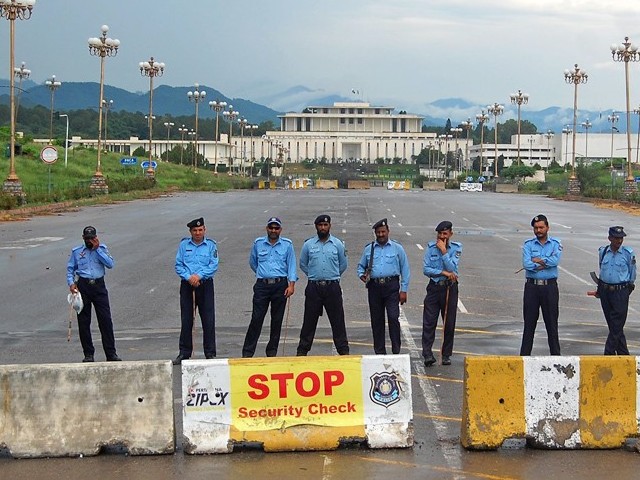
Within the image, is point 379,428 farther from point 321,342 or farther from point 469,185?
point 469,185

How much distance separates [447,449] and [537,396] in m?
0.94

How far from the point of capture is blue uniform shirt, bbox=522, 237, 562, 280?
505 inches

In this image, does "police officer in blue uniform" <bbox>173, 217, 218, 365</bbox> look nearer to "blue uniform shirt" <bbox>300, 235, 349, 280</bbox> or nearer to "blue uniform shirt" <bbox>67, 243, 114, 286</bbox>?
"blue uniform shirt" <bbox>67, 243, 114, 286</bbox>

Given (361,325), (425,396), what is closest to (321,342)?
(361,325)

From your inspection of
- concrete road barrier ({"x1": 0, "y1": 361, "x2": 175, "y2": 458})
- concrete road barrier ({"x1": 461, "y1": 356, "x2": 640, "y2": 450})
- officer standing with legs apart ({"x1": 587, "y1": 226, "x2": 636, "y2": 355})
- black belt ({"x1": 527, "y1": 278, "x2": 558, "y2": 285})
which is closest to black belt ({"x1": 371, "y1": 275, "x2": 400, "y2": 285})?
black belt ({"x1": 527, "y1": 278, "x2": 558, "y2": 285})

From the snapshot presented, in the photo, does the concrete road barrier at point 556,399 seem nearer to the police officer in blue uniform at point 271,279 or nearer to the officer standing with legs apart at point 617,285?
the officer standing with legs apart at point 617,285

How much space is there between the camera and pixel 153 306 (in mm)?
18578

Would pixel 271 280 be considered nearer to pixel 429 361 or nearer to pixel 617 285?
pixel 429 361

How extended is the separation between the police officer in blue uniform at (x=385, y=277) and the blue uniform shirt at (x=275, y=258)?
0.88 meters

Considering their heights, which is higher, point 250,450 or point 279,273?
point 279,273

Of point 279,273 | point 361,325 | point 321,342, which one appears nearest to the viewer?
point 279,273

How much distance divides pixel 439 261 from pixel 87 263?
170 inches

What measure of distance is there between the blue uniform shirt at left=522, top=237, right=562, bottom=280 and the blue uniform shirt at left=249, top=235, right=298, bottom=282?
283cm

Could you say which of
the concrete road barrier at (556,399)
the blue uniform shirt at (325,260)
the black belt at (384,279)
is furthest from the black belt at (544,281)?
the concrete road barrier at (556,399)
